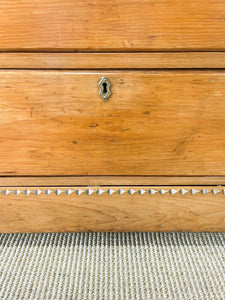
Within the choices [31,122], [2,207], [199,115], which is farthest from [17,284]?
[199,115]

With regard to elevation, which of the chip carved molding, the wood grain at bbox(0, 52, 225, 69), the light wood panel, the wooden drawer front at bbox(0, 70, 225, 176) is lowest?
the chip carved molding

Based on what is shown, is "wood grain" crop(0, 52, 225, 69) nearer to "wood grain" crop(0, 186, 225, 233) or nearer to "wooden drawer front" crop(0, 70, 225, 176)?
"wooden drawer front" crop(0, 70, 225, 176)

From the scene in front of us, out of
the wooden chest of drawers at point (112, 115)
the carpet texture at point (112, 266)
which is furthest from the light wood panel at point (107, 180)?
the carpet texture at point (112, 266)

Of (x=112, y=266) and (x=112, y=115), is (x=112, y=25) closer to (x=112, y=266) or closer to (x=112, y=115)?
(x=112, y=115)

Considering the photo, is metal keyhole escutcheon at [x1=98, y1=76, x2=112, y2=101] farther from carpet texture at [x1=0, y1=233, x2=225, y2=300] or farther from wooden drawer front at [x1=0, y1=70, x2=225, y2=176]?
carpet texture at [x1=0, y1=233, x2=225, y2=300]

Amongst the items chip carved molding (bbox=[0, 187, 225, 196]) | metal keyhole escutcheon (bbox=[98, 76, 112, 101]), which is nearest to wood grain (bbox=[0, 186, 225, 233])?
chip carved molding (bbox=[0, 187, 225, 196])

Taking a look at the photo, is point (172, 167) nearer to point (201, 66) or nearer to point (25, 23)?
point (201, 66)

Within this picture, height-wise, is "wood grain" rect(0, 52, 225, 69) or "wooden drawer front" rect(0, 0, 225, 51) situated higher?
"wooden drawer front" rect(0, 0, 225, 51)

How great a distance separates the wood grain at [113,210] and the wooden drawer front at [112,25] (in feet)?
0.84

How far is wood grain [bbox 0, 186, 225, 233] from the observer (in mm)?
605

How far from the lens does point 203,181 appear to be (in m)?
0.60

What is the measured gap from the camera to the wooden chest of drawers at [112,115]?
53 cm

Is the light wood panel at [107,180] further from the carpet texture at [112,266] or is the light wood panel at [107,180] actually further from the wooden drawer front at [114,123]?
the carpet texture at [112,266]

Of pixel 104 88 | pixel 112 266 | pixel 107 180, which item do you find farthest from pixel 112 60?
pixel 112 266
